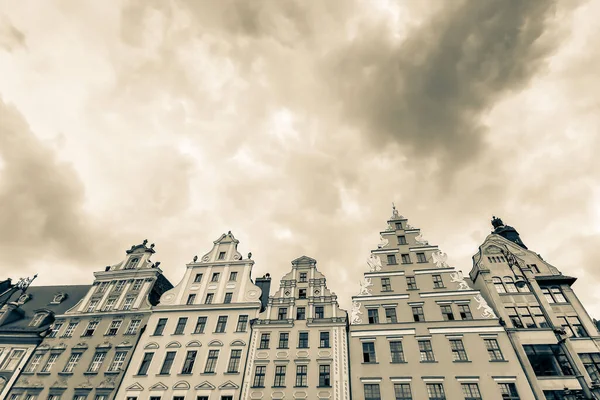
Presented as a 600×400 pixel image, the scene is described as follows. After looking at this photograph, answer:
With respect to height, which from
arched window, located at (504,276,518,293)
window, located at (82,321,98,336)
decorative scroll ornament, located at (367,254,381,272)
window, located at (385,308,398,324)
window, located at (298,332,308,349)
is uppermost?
decorative scroll ornament, located at (367,254,381,272)

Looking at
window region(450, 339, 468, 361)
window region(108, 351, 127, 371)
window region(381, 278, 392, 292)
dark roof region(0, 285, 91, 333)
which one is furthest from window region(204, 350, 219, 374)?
window region(450, 339, 468, 361)

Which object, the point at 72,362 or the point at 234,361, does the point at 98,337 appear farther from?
the point at 234,361

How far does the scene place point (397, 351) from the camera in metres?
33.3

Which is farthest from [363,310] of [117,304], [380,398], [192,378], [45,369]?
[45,369]

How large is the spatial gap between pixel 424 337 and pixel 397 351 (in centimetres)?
314

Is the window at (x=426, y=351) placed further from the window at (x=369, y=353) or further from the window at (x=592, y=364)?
the window at (x=592, y=364)

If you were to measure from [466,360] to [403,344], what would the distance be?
571cm

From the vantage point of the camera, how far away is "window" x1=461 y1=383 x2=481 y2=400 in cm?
2895

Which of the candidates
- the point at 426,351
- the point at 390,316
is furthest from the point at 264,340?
the point at 426,351

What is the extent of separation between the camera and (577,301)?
36.2 meters

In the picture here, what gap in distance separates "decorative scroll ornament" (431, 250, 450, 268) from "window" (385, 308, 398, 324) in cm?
821

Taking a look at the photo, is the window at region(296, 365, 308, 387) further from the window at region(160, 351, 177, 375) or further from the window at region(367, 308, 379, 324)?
the window at region(160, 351, 177, 375)

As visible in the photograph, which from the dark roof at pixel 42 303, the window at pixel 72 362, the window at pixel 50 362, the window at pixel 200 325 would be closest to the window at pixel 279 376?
the window at pixel 200 325

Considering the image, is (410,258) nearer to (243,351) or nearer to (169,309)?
(243,351)
